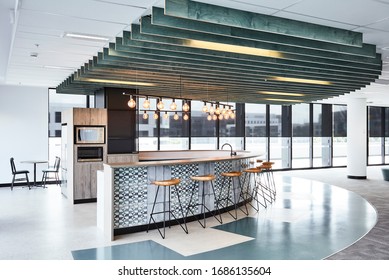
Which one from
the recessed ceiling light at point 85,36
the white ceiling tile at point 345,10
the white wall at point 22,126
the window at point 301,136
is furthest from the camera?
the window at point 301,136

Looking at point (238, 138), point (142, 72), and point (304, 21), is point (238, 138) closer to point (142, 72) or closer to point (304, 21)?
point (142, 72)

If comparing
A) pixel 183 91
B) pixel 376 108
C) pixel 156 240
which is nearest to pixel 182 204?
pixel 156 240

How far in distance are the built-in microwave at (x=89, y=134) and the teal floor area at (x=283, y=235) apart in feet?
12.6

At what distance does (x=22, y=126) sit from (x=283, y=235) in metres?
8.45

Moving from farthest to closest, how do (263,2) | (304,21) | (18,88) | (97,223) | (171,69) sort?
(18,88)
(171,69)
(97,223)
(304,21)
(263,2)

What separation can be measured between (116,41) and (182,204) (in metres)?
2.89

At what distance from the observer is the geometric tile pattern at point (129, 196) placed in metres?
5.32

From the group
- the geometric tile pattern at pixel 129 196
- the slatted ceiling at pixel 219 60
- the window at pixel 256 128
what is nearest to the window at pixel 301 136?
the window at pixel 256 128

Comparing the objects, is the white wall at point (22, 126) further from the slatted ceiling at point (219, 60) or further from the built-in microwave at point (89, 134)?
the built-in microwave at point (89, 134)

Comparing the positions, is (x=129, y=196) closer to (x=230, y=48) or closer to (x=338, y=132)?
(x=230, y=48)

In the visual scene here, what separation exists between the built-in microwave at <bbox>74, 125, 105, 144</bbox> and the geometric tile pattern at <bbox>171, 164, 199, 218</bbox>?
10.1 feet

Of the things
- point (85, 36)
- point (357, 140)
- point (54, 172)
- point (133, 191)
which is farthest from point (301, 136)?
point (85, 36)

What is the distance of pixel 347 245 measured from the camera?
4.75m

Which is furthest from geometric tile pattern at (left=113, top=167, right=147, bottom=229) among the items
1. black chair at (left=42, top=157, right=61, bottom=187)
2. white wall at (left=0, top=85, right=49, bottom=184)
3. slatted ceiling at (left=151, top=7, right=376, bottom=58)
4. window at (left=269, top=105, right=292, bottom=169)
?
window at (left=269, top=105, right=292, bottom=169)
